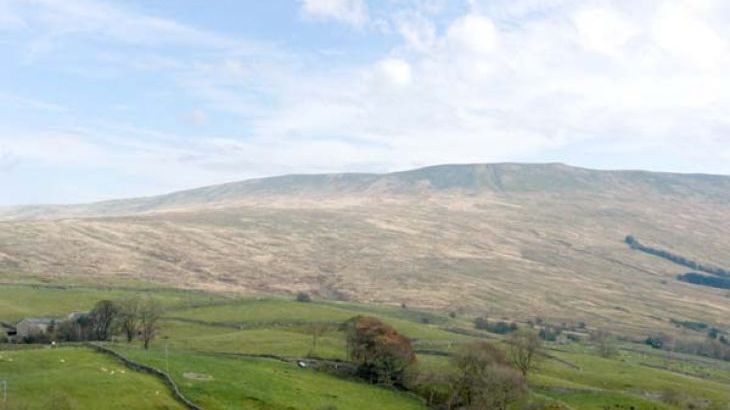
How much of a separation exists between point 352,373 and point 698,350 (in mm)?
108162

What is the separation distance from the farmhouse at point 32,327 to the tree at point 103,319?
594 centimetres

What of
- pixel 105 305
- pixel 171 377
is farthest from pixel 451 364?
pixel 105 305

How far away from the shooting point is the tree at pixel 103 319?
314ft

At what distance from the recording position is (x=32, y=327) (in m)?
96.2

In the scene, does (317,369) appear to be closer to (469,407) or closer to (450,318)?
(469,407)

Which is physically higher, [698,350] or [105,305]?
[105,305]

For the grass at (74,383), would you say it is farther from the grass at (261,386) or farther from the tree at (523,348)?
the tree at (523,348)

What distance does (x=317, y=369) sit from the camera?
82375 millimetres

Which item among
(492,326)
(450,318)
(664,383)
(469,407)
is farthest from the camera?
(450,318)

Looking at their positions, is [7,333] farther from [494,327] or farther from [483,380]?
[494,327]

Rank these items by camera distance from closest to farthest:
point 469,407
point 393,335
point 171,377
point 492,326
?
point 171,377, point 469,407, point 393,335, point 492,326

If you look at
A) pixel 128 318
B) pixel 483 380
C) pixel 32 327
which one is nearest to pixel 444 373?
A: pixel 483 380

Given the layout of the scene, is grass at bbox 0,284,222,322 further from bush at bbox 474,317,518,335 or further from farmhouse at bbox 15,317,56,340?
bush at bbox 474,317,518,335

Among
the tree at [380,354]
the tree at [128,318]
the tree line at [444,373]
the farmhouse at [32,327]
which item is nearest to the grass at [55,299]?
the farmhouse at [32,327]
